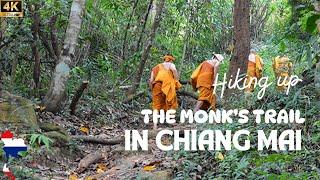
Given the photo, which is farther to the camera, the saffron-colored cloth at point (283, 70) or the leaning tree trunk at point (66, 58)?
the leaning tree trunk at point (66, 58)

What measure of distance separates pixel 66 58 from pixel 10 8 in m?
1.16

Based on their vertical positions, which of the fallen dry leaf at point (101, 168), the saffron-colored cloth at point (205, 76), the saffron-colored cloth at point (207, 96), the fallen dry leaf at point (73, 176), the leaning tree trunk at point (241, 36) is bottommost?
the fallen dry leaf at point (73, 176)

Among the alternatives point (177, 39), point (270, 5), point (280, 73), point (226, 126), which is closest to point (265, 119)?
point (226, 126)

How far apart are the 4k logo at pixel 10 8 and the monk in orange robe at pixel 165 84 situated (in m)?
2.64

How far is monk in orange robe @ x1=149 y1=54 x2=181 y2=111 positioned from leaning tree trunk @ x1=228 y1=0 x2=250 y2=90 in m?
1.34

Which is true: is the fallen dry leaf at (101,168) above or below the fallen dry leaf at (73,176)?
above

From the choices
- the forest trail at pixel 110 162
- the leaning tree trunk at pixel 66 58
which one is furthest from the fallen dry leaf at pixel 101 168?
the leaning tree trunk at pixel 66 58

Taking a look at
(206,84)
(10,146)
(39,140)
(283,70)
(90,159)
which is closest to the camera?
(10,146)

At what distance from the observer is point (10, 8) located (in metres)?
8.09

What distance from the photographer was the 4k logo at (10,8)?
7906 mm

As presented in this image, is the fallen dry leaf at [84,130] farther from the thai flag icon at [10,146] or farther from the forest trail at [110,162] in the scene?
the thai flag icon at [10,146]

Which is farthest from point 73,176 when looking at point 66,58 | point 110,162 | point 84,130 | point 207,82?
point 207,82

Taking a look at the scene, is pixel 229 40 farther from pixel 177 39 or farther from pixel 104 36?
pixel 104 36

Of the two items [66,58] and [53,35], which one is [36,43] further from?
[66,58]
